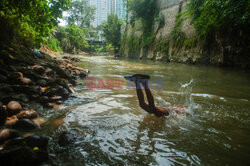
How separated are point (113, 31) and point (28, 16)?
2743 cm

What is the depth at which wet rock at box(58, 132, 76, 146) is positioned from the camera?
1832 mm

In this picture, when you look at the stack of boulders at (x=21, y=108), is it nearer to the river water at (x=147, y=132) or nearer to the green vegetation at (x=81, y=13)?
the river water at (x=147, y=132)

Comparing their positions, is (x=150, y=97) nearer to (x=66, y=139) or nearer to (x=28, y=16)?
(x=66, y=139)

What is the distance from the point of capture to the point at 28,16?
204 inches

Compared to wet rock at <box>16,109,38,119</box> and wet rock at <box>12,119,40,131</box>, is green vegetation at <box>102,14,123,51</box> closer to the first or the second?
wet rock at <box>16,109,38,119</box>

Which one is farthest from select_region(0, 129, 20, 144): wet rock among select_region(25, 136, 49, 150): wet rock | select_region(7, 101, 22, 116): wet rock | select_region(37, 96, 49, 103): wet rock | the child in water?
the child in water

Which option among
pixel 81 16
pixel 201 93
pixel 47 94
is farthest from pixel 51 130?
pixel 81 16

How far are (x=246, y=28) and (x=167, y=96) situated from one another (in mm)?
6662

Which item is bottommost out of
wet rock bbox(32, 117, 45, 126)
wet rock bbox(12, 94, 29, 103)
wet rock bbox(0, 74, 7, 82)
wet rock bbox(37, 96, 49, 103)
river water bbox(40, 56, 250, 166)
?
river water bbox(40, 56, 250, 166)

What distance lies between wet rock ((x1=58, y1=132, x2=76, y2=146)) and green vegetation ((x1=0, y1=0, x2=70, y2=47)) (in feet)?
12.7

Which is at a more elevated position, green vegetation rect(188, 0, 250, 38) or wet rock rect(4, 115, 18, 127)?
green vegetation rect(188, 0, 250, 38)

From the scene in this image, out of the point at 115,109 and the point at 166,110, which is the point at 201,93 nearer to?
the point at 166,110

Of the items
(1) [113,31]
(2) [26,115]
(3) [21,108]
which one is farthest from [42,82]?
(1) [113,31]

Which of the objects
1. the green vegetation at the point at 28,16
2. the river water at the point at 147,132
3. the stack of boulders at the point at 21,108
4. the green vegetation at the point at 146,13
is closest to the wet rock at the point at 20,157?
the stack of boulders at the point at 21,108
